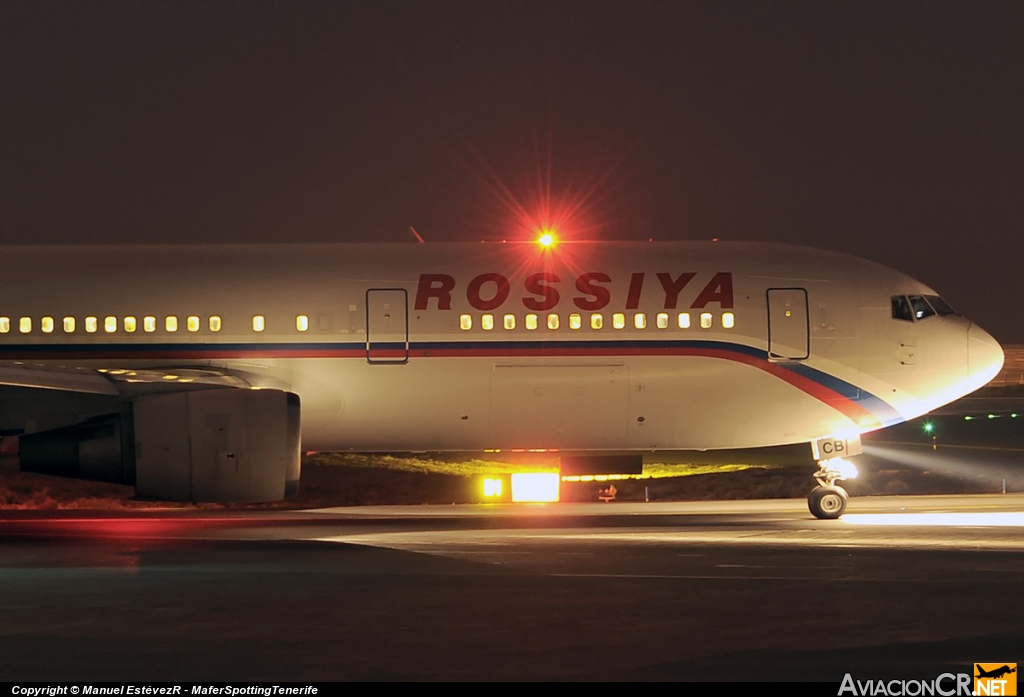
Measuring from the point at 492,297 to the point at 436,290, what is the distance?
2.98 ft

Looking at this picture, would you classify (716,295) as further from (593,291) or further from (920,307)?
(920,307)

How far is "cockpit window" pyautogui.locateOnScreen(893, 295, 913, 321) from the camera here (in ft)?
73.8

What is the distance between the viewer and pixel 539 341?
22.1 metres

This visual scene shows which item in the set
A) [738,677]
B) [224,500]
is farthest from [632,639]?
[224,500]

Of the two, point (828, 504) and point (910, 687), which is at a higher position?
point (828, 504)

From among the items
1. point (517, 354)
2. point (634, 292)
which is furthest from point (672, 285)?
point (517, 354)

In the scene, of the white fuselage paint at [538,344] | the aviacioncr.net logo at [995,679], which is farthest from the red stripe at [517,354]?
the aviacioncr.net logo at [995,679]

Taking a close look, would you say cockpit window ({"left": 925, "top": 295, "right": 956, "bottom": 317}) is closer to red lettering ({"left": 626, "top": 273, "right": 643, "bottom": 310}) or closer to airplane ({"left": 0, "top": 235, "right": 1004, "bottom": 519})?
airplane ({"left": 0, "top": 235, "right": 1004, "bottom": 519})

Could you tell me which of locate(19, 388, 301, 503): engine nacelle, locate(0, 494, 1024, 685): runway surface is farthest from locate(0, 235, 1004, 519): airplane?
locate(19, 388, 301, 503): engine nacelle

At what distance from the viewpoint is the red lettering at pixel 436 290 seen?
2227 centimetres

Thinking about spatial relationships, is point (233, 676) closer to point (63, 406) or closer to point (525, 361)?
point (63, 406)

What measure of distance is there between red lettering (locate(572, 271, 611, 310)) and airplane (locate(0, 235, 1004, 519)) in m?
0.03

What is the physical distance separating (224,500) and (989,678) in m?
11.7

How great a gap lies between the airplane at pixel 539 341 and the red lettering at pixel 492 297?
2 centimetres
